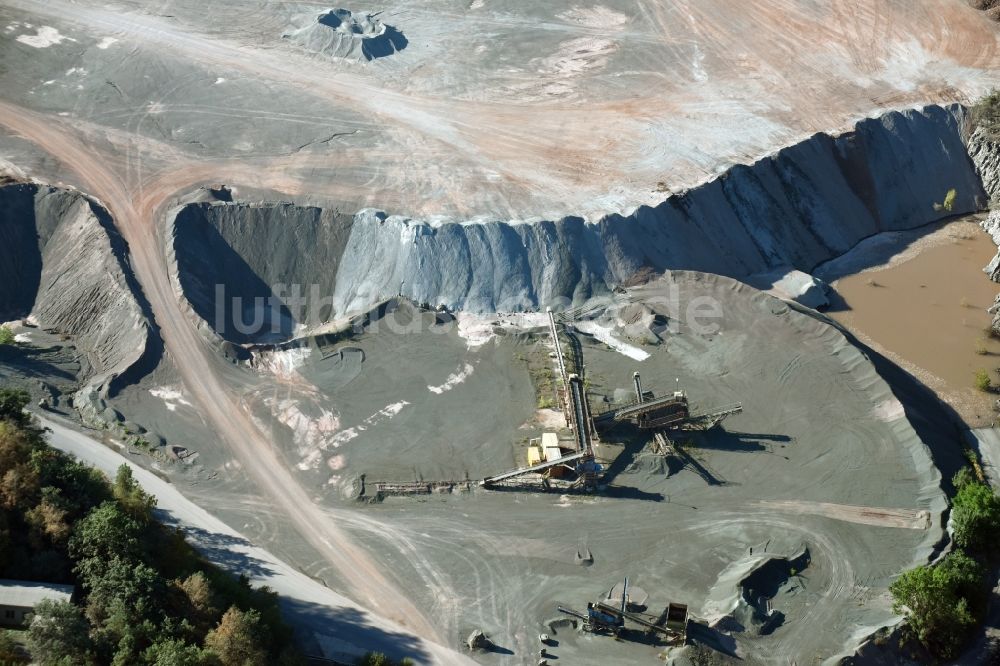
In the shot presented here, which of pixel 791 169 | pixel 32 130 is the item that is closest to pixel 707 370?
pixel 791 169

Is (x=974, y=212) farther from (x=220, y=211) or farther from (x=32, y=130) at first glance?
(x=32, y=130)

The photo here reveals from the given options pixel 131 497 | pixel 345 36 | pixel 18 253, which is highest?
pixel 345 36

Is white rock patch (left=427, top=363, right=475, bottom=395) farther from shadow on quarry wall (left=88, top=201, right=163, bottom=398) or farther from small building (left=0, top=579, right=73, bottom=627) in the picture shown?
small building (left=0, top=579, right=73, bottom=627)

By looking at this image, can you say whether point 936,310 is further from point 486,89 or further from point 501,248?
point 486,89

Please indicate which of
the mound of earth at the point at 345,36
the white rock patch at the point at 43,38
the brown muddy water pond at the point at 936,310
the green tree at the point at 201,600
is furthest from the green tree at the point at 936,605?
the white rock patch at the point at 43,38

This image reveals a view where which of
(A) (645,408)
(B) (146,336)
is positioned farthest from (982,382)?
(B) (146,336)

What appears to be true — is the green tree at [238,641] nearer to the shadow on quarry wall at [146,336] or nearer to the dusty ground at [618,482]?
the dusty ground at [618,482]
